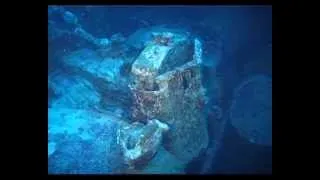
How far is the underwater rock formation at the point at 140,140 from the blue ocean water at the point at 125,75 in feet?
0.20

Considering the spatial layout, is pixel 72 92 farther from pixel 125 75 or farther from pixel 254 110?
pixel 254 110

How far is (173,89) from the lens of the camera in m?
2.63

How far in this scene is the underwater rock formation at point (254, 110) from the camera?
8.73 feet

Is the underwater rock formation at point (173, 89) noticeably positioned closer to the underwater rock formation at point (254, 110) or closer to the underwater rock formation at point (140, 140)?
the underwater rock formation at point (140, 140)

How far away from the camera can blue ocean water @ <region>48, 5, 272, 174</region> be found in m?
2.64

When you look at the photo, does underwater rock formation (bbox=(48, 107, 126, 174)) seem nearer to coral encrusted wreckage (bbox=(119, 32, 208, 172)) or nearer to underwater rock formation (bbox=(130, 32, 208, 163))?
coral encrusted wreckage (bbox=(119, 32, 208, 172))

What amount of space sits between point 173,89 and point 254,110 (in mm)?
552

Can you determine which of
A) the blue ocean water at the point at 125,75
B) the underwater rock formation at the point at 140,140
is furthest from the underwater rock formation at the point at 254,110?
the underwater rock formation at the point at 140,140

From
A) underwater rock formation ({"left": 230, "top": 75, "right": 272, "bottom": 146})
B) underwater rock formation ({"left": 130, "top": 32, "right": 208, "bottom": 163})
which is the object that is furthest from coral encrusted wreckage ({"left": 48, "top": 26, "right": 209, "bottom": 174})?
underwater rock formation ({"left": 230, "top": 75, "right": 272, "bottom": 146})

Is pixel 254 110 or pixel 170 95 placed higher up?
pixel 170 95

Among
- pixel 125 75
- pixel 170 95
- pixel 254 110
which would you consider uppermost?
pixel 125 75

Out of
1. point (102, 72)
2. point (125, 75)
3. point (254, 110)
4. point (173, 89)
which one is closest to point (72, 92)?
point (102, 72)

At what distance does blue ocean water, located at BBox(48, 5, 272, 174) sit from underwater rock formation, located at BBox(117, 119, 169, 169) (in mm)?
60
